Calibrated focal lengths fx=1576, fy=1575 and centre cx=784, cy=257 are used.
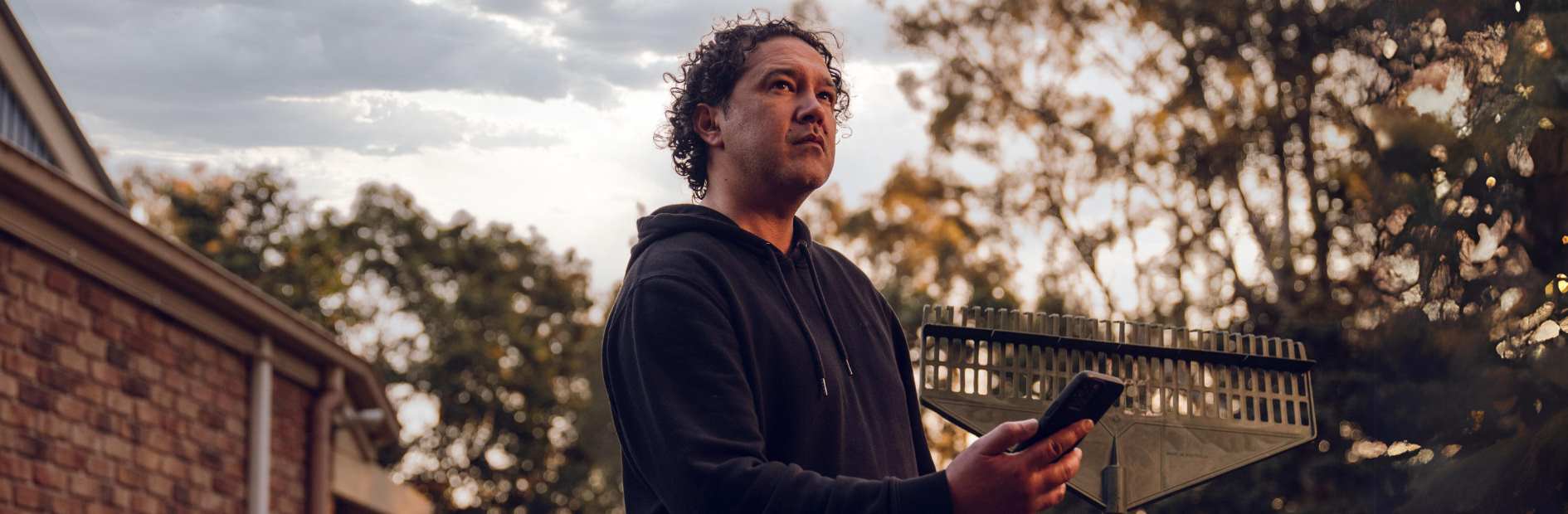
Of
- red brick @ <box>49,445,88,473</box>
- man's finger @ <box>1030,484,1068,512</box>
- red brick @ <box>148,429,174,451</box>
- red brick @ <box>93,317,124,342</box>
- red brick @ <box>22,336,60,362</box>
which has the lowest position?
man's finger @ <box>1030,484,1068,512</box>

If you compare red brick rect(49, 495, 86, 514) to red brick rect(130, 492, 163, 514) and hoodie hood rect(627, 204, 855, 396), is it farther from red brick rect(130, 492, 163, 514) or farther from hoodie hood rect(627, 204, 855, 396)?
hoodie hood rect(627, 204, 855, 396)

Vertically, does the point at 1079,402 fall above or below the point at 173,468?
below

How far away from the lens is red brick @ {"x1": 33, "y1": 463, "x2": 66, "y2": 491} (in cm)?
830

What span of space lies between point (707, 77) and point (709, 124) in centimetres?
9

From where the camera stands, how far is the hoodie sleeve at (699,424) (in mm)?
2115

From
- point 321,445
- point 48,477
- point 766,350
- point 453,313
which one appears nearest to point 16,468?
point 48,477

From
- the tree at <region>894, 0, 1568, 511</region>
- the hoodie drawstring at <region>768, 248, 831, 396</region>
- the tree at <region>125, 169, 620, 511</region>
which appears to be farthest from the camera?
the tree at <region>125, 169, 620, 511</region>

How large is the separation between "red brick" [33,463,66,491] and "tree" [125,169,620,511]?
1983 centimetres

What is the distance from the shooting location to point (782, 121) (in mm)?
2596

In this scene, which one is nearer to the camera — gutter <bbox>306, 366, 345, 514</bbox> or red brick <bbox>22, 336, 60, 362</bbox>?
red brick <bbox>22, 336, 60, 362</bbox>

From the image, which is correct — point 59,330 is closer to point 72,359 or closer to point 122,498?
point 72,359

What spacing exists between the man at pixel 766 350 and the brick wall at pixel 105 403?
6.42 metres

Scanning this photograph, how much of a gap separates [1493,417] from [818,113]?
696cm

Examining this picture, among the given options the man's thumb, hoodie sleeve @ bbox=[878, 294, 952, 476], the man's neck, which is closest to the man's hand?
the man's thumb
